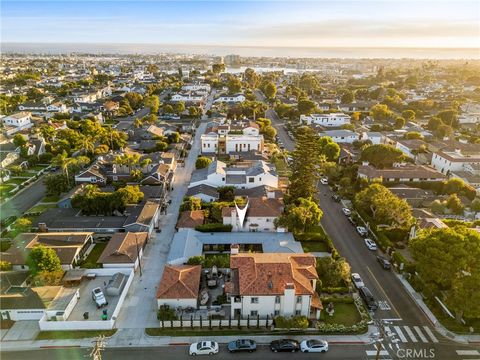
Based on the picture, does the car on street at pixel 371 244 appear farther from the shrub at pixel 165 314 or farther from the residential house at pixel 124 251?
the residential house at pixel 124 251

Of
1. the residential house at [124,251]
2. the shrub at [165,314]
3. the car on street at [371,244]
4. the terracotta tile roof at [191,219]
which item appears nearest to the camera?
the shrub at [165,314]

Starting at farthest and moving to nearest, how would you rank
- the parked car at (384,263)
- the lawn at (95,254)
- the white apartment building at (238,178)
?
the white apartment building at (238,178)
the lawn at (95,254)
the parked car at (384,263)

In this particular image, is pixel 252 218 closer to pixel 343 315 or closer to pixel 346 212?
pixel 346 212

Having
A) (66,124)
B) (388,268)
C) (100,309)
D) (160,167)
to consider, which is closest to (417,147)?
(388,268)

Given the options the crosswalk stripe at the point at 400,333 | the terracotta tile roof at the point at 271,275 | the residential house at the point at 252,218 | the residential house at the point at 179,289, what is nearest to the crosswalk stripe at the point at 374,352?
the crosswalk stripe at the point at 400,333

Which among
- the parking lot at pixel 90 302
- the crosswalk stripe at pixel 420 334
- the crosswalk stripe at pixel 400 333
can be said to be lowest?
the parking lot at pixel 90 302

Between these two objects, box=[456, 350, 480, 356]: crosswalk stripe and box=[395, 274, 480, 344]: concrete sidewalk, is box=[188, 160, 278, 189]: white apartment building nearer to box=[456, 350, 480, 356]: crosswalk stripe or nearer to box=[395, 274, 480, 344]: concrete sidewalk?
box=[395, 274, 480, 344]: concrete sidewalk

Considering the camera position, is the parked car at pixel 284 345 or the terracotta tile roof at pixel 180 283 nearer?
the parked car at pixel 284 345

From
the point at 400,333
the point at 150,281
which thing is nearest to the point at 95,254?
the point at 150,281
